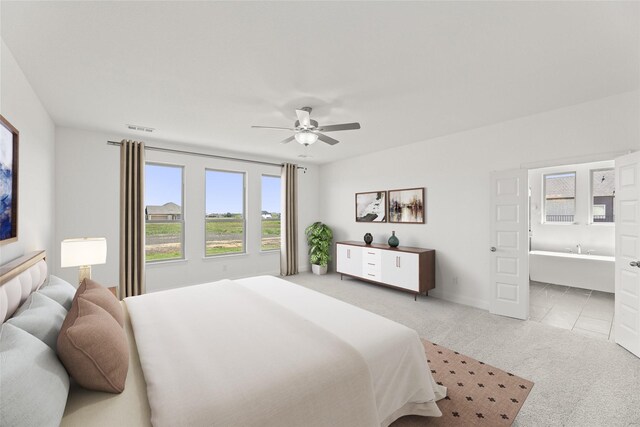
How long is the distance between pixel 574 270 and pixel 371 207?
3817mm

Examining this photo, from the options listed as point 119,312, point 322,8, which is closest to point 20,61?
point 119,312

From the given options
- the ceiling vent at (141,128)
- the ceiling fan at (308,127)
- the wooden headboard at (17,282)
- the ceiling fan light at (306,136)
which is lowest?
the wooden headboard at (17,282)

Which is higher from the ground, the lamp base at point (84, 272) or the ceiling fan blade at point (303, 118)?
the ceiling fan blade at point (303, 118)

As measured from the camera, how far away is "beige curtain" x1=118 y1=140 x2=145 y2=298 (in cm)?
437

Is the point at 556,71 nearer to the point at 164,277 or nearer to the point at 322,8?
the point at 322,8

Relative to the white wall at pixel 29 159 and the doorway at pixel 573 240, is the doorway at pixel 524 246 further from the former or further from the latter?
the white wall at pixel 29 159

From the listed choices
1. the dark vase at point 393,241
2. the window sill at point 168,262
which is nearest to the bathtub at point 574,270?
the dark vase at point 393,241

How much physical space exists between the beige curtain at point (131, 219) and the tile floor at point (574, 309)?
5802 millimetres

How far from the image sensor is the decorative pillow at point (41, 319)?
1368 millimetres

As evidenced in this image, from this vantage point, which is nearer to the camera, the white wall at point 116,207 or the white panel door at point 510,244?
the white panel door at point 510,244

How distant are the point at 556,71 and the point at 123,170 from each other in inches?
220

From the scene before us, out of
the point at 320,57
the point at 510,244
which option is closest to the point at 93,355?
the point at 320,57

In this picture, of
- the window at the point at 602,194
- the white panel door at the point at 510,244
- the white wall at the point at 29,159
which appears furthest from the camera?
the window at the point at 602,194

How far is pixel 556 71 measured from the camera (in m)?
2.51
